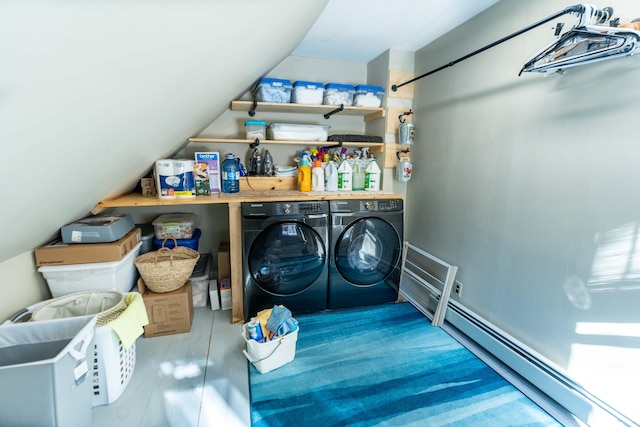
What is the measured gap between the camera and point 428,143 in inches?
97.7

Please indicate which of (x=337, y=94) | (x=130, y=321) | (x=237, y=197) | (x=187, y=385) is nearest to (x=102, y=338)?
(x=130, y=321)

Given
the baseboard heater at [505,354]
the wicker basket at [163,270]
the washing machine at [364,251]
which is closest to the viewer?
the baseboard heater at [505,354]

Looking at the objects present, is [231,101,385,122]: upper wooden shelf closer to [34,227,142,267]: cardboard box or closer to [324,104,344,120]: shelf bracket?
[324,104,344,120]: shelf bracket

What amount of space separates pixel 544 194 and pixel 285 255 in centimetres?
160

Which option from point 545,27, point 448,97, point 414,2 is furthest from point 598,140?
point 414,2

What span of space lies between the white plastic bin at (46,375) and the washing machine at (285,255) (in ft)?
3.20

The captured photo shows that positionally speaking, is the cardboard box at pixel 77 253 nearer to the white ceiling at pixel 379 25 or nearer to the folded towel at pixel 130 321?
the folded towel at pixel 130 321

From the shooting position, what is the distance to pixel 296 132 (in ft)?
8.37

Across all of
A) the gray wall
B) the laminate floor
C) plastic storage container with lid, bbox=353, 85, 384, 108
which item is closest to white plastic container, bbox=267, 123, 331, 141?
plastic storage container with lid, bbox=353, 85, 384, 108

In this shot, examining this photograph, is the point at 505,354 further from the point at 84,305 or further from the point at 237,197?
the point at 84,305

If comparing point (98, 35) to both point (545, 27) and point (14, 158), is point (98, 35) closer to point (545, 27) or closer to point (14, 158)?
point (14, 158)

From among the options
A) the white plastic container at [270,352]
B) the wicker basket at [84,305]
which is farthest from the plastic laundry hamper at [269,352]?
the wicker basket at [84,305]

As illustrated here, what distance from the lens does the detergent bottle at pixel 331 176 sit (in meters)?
2.54

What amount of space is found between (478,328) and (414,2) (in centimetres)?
206
